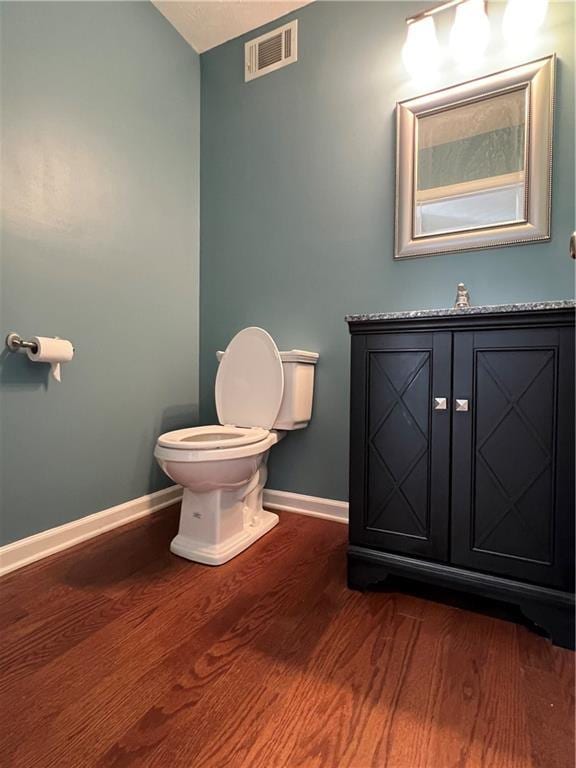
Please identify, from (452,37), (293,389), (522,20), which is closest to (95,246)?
(293,389)

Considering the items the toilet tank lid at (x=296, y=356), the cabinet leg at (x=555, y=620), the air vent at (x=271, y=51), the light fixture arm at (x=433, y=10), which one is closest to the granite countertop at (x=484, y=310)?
the toilet tank lid at (x=296, y=356)

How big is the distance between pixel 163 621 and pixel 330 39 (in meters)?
2.48

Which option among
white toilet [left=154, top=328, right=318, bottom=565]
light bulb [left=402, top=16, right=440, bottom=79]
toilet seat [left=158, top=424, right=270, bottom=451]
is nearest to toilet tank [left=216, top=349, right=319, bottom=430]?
white toilet [left=154, top=328, right=318, bottom=565]

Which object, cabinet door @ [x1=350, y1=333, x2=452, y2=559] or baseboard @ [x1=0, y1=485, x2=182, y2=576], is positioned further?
baseboard @ [x1=0, y1=485, x2=182, y2=576]

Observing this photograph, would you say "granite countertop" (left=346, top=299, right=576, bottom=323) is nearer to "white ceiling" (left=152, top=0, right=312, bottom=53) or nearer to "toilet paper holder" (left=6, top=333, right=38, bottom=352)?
"toilet paper holder" (left=6, top=333, right=38, bottom=352)

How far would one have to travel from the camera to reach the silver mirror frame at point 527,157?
4.54ft

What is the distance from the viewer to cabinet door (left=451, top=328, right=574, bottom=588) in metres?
0.98

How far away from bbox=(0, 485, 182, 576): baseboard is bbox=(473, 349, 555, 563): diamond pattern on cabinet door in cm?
148

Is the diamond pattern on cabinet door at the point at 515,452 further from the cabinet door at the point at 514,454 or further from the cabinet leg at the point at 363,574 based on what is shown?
the cabinet leg at the point at 363,574

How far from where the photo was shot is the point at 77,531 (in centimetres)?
156

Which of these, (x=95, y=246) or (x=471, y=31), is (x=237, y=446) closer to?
(x=95, y=246)

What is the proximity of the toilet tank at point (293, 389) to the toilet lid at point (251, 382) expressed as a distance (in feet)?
0.12

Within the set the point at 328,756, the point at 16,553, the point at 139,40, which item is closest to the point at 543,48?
the point at 139,40

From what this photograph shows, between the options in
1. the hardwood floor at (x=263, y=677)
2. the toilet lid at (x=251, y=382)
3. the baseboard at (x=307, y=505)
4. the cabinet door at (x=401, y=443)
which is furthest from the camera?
the baseboard at (x=307, y=505)
